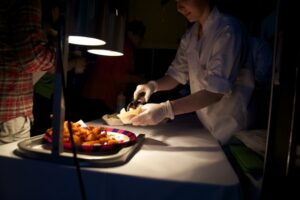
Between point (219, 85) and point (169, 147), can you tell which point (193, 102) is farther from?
point (169, 147)

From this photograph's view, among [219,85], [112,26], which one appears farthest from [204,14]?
[112,26]

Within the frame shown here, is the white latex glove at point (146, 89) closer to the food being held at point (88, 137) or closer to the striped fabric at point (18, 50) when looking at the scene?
the striped fabric at point (18, 50)

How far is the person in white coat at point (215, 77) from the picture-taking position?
1.38 meters

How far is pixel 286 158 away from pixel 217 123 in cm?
76

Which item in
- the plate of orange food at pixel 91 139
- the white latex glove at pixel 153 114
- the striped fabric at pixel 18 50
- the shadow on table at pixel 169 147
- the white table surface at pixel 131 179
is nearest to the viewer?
the white table surface at pixel 131 179

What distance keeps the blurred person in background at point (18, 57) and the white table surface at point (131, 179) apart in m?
0.58

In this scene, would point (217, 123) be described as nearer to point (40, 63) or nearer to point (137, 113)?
point (137, 113)

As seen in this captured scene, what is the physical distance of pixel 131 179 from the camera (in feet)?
2.72

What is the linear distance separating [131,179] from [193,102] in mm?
656

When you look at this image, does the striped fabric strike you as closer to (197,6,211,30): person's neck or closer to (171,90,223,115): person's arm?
(171,90,223,115): person's arm

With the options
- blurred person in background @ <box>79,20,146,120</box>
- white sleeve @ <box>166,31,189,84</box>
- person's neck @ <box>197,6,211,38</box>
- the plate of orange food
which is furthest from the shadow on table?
blurred person in background @ <box>79,20,146,120</box>

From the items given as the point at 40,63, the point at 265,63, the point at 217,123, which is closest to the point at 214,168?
the point at 217,123

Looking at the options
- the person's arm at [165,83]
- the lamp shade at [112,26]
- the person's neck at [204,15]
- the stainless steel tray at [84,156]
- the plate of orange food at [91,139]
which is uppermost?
the person's neck at [204,15]

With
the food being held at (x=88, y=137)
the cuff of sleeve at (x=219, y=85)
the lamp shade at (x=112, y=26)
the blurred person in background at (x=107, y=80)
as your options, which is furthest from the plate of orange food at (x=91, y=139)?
the blurred person in background at (x=107, y=80)
